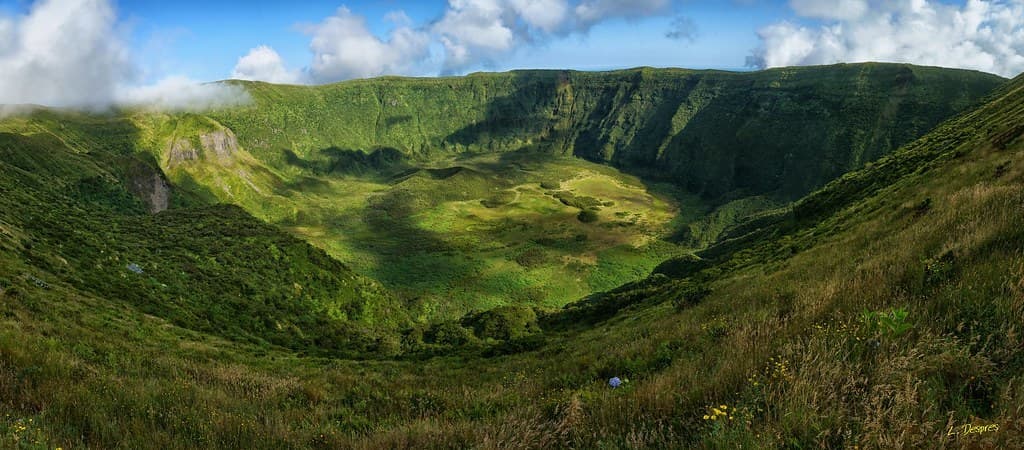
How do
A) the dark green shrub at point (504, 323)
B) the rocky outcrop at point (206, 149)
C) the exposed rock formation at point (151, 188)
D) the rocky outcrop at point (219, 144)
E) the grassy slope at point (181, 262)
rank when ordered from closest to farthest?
the grassy slope at point (181, 262) < the dark green shrub at point (504, 323) < the exposed rock formation at point (151, 188) < the rocky outcrop at point (206, 149) < the rocky outcrop at point (219, 144)

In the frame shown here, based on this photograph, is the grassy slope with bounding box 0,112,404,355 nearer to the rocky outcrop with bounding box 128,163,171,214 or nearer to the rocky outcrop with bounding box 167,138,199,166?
the rocky outcrop with bounding box 128,163,171,214

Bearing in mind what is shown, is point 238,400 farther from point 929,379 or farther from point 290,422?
point 929,379

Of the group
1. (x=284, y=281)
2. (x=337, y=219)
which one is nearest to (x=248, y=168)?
(x=337, y=219)

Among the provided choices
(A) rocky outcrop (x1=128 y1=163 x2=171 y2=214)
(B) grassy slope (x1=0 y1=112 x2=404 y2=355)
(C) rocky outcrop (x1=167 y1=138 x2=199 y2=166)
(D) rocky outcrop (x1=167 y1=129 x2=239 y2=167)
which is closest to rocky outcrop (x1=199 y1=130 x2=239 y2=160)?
(D) rocky outcrop (x1=167 y1=129 x2=239 y2=167)

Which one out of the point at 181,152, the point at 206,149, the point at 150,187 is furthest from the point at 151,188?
the point at 206,149

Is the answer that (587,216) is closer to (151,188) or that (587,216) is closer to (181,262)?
(151,188)

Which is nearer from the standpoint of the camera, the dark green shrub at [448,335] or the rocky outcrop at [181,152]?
the dark green shrub at [448,335]

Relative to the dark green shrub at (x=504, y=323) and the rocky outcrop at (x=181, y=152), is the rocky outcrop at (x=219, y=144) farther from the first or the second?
the dark green shrub at (x=504, y=323)

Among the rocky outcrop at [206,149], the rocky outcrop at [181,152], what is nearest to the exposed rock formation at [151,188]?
the rocky outcrop at [181,152]

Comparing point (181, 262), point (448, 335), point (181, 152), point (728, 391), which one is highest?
point (181, 152)

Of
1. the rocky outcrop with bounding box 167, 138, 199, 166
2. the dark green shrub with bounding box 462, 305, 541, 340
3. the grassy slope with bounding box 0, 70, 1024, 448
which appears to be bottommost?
the dark green shrub with bounding box 462, 305, 541, 340

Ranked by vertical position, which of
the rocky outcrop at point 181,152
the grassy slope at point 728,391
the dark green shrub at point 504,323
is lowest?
the dark green shrub at point 504,323
